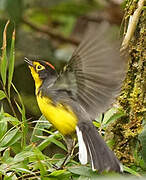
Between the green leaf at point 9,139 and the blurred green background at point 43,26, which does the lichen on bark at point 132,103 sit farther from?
the blurred green background at point 43,26

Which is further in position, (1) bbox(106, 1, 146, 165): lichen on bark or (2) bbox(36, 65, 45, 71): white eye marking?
(2) bbox(36, 65, 45, 71): white eye marking

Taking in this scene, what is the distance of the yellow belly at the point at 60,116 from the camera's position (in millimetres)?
1808

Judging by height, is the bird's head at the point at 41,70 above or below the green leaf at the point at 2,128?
above

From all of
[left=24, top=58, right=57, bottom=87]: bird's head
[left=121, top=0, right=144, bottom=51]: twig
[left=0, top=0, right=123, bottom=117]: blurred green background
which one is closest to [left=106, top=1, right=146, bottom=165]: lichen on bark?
[left=121, top=0, right=144, bottom=51]: twig

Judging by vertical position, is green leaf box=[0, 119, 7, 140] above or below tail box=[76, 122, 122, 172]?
above

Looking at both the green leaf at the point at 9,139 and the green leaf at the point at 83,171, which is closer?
the green leaf at the point at 83,171

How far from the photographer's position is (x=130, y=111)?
5.90 feet

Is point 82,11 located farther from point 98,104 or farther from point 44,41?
point 98,104

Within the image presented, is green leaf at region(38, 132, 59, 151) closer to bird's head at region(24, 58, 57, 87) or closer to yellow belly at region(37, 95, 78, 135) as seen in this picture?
yellow belly at region(37, 95, 78, 135)

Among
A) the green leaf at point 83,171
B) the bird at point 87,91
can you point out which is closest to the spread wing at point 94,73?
the bird at point 87,91

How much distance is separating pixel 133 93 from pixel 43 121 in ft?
1.07

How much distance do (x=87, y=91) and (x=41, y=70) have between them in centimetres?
30

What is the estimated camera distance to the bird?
1556 millimetres

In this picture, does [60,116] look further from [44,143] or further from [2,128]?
[2,128]
